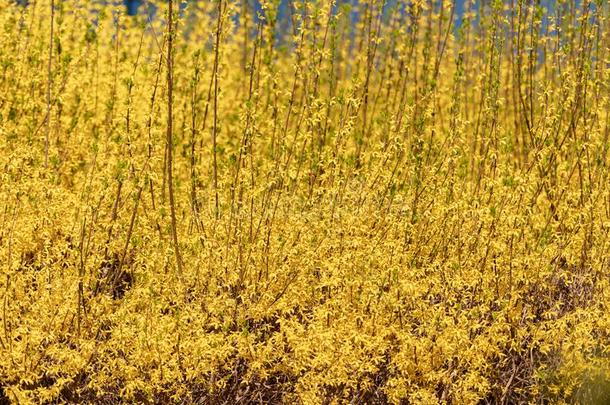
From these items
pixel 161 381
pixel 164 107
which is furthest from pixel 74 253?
pixel 164 107

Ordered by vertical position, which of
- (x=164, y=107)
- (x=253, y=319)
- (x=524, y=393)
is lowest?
(x=524, y=393)

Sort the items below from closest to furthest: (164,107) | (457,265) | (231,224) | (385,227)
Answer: (457,265) < (231,224) < (385,227) < (164,107)

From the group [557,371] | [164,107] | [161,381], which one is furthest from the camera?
[164,107]

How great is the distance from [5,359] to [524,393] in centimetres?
288

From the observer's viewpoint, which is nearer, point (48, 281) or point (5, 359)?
point (5, 359)

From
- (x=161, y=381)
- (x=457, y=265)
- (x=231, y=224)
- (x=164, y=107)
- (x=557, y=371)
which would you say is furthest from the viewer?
(x=164, y=107)

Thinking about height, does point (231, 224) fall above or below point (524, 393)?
above

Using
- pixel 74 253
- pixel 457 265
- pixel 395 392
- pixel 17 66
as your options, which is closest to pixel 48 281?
pixel 74 253

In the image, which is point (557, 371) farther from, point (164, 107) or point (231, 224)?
point (164, 107)

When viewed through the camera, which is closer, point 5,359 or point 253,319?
point 5,359

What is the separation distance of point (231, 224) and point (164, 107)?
94.6 inches

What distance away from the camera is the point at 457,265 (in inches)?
186

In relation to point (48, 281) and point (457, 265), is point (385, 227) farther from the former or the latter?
point (48, 281)

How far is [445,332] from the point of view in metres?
4.31
